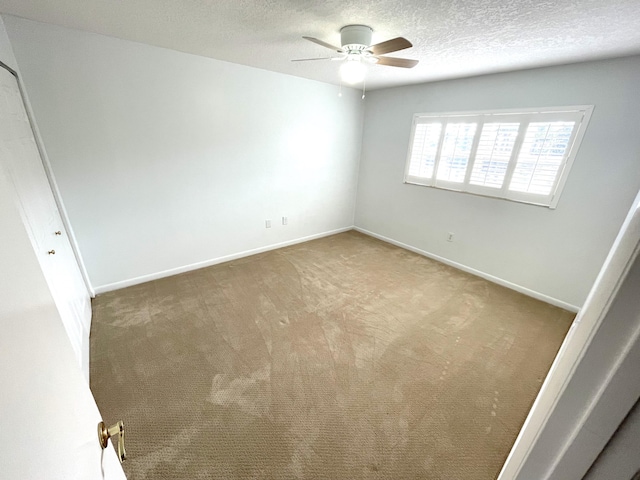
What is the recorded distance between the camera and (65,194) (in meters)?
2.34

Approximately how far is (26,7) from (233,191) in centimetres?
205

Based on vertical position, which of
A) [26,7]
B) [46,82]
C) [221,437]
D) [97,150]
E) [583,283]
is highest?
[26,7]

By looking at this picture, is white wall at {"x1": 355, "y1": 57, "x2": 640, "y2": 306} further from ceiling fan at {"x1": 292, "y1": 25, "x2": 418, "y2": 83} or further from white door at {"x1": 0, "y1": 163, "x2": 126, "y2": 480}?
white door at {"x1": 0, "y1": 163, "x2": 126, "y2": 480}

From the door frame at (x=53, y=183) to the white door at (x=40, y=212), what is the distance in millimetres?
56

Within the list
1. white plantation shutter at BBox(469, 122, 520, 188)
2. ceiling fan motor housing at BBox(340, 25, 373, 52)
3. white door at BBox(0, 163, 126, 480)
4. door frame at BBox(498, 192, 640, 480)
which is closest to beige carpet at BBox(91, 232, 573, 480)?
white door at BBox(0, 163, 126, 480)

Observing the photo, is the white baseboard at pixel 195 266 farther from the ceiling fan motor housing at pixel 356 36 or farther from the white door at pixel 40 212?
the ceiling fan motor housing at pixel 356 36

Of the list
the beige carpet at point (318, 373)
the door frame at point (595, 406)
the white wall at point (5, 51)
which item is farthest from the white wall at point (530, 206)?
the white wall at point (5, 51)

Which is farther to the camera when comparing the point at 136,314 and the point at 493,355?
the point at 136,314

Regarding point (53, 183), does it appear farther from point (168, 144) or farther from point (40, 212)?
point (168, 144)

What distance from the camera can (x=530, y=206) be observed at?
282cm

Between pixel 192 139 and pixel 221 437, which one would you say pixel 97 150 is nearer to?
pixel 192 139

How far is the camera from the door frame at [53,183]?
1.99 meters

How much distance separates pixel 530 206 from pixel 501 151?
70 cm

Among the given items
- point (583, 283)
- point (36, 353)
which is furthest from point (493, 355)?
point (36, 353)
